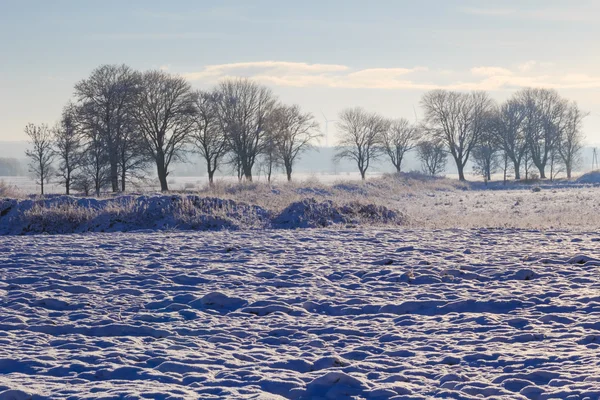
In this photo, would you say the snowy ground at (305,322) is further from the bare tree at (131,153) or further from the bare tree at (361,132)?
the bare tree at (361,132)

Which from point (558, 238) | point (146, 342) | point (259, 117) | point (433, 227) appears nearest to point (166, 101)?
point (259, 117)

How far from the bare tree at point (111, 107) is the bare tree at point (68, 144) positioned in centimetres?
199

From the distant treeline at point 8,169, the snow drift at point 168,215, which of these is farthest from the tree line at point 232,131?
the distant treeline at point 8,169

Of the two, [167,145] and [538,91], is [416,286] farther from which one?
[538,91]

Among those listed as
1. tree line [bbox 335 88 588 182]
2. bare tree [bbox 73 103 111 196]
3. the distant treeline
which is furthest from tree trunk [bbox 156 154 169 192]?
the distant treeline

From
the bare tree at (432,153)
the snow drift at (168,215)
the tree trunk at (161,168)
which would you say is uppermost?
the bare tree at (432,153)

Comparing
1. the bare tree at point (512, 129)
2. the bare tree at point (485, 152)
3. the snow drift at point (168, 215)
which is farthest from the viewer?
the bare tree at point (485, 152)

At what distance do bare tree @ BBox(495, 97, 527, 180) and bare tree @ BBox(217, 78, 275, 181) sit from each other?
31.5 metres

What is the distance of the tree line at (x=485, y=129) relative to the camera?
77.1m

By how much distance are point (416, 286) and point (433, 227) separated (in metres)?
8.98

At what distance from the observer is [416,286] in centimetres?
969

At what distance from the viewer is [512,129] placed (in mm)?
75812

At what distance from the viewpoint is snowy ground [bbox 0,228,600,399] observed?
18.4 ft

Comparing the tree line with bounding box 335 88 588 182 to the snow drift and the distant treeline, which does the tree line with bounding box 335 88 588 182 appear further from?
the distant treeline
